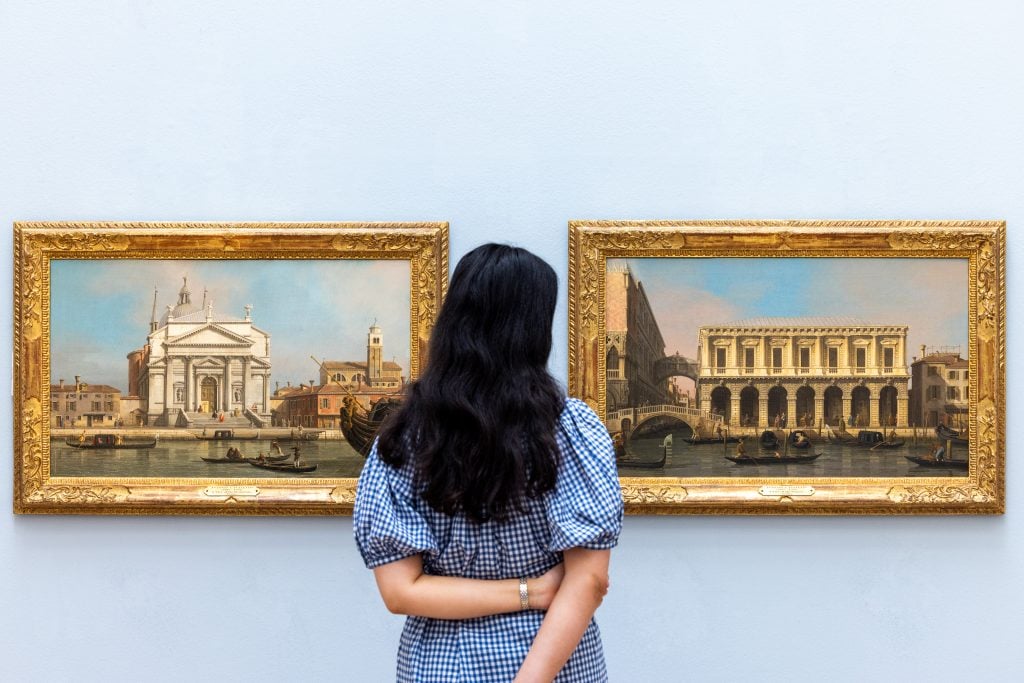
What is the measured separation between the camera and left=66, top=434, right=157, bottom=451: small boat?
197 inches

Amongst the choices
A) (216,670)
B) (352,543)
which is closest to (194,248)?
(352,543)

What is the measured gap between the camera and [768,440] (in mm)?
4965

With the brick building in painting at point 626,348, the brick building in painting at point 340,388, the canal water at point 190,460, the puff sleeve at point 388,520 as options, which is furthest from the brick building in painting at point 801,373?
the puff sleeve at point 388,520

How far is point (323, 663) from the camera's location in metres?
4.98

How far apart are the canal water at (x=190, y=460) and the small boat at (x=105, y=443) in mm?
21

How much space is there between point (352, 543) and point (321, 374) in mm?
878

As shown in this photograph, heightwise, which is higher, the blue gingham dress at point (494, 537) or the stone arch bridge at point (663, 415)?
the stone arch bridge at point (663, 415)

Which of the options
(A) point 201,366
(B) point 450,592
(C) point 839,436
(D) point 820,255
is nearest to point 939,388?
(C) point 839,436

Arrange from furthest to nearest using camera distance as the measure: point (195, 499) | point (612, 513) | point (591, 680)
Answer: point (195, 499), point (591, 680), point (612, 513)

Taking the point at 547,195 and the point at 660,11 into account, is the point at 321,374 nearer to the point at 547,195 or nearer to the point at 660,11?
the point at 547,195

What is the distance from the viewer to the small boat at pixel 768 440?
4.96m

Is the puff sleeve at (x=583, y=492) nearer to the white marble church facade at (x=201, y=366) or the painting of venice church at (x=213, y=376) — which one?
the painting of venice church at (x=213, y=376)

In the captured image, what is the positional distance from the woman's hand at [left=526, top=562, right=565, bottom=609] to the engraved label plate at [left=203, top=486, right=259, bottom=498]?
103 inches

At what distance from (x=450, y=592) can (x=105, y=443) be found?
3039 mm
